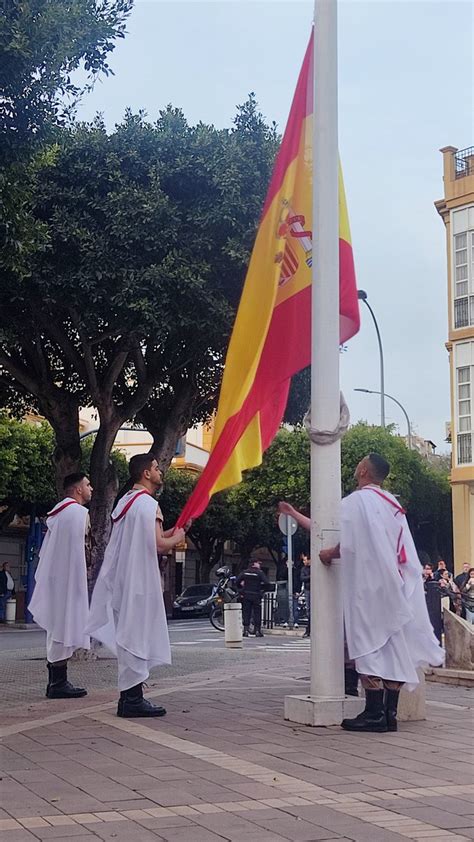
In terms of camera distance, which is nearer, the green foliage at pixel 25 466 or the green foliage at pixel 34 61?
the green foliage at pixel 34 61

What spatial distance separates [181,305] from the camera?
51.5 feet

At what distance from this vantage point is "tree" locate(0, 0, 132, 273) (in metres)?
10.1

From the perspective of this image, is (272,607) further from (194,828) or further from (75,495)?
(194,828)

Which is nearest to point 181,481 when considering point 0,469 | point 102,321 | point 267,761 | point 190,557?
point 190,557

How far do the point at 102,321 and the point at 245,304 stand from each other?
288 inches

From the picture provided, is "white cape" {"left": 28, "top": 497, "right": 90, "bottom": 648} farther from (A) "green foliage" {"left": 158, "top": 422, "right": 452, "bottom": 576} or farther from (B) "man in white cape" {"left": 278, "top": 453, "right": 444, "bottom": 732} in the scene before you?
(A) "green foliage" {"left": 158, "top": 422, "right": 452, "bottom": 576}

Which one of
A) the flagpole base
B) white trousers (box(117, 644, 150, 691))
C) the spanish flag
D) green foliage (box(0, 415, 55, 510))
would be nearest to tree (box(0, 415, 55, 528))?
green foliage (box(0, 415, 55, 510))

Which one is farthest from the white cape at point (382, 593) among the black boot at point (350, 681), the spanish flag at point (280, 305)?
the black boot at point (350, 681)

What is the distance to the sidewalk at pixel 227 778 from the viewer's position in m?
4.89

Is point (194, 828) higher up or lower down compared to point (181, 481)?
lower down

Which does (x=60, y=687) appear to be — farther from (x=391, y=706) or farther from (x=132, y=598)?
(x=391, y=706)

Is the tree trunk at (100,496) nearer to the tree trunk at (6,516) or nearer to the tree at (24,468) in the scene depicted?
the tree at (24,468)

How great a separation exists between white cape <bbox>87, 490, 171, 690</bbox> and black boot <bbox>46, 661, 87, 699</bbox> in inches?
58.0

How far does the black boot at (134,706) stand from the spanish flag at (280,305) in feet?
6.27
